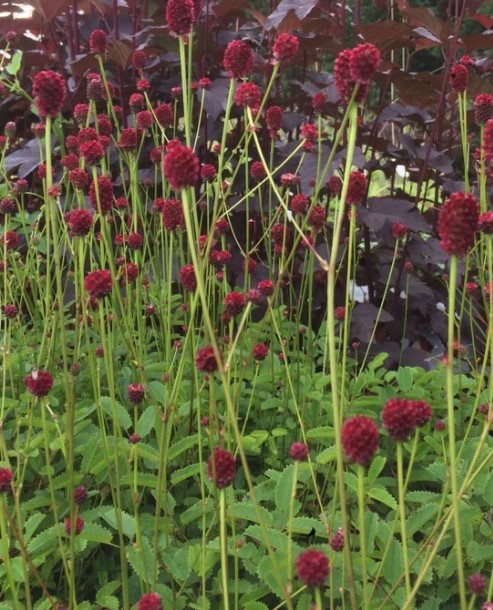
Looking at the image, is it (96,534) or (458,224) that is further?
(96,534)

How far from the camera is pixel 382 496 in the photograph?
122 centimetres

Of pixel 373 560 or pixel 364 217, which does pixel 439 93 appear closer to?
pixel 364 217

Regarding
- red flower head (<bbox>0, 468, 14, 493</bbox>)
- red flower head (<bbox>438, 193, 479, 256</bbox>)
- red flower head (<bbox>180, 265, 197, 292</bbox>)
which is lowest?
red flower head (<bbox>0, 468, 14, 493</bbox>)

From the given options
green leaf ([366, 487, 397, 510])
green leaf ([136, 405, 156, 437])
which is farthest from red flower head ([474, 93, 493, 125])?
green leaf ([136, 405, 156, 437])

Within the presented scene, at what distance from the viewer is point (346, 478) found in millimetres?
1252

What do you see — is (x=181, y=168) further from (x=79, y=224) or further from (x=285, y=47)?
(x=285, y=47)

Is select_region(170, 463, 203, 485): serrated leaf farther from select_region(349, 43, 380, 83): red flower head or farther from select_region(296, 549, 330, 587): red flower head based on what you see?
select_region(349, 43, 380, 83): red flower head

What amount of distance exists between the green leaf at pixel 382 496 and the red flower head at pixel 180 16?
2.69 ft

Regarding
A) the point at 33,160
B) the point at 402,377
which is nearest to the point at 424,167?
the point at 402,377

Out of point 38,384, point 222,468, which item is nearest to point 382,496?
point 222,468

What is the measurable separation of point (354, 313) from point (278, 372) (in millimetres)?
523

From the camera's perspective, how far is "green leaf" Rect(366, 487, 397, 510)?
1202 millimetres

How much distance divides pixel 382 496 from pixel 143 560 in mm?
435

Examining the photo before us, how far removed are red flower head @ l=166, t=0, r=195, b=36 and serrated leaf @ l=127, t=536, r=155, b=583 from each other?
77cm
